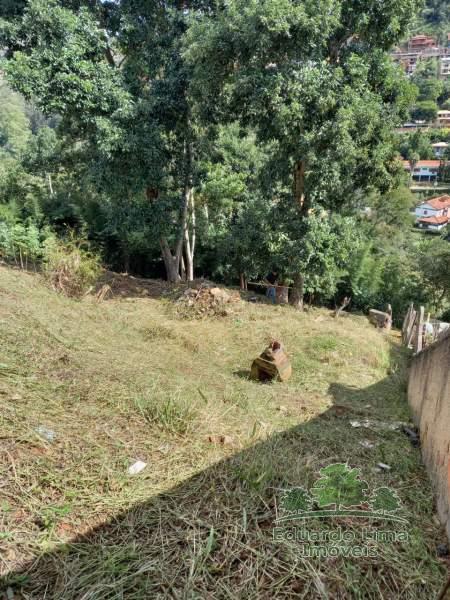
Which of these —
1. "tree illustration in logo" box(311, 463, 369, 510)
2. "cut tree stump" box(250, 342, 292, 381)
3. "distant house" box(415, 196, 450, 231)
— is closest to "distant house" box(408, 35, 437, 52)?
"distant house" box(415, 196, 450, 231)

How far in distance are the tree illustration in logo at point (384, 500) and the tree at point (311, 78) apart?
5247 millimetres

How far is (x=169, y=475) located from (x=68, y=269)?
5.05 meters

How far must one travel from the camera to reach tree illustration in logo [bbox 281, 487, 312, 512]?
184 centimetres

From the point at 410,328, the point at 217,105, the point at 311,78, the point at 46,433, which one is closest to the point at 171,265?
the point at 217,105

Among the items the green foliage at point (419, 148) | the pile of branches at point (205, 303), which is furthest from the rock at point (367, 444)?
the green foliage at point (419, 148)

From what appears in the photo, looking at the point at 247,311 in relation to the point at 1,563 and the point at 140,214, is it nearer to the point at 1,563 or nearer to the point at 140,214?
the point at 140,214

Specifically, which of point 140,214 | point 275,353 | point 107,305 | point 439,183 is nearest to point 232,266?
point 140,214

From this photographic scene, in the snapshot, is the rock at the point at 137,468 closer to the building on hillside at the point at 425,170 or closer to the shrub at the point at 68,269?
the shrub at the point at 68,269

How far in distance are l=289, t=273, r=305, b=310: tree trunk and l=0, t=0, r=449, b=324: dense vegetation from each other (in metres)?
0.04

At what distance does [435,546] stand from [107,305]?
5547 mm

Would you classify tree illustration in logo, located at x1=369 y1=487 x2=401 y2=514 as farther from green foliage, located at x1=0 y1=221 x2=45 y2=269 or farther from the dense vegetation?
green foliage, located at x1=0 y1=221 x2=45 y2=269

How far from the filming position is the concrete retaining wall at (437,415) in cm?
198

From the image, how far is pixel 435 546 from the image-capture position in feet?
5.67

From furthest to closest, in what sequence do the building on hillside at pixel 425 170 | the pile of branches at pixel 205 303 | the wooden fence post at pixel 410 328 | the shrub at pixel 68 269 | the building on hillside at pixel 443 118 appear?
the building on hillside at pixel 443 118 → the building on hillside at pixel 425 170 → the wooden fence post at pixel 410 328 → the pile of branches at pixel 205 303 → the shrub at pixel 68 269
